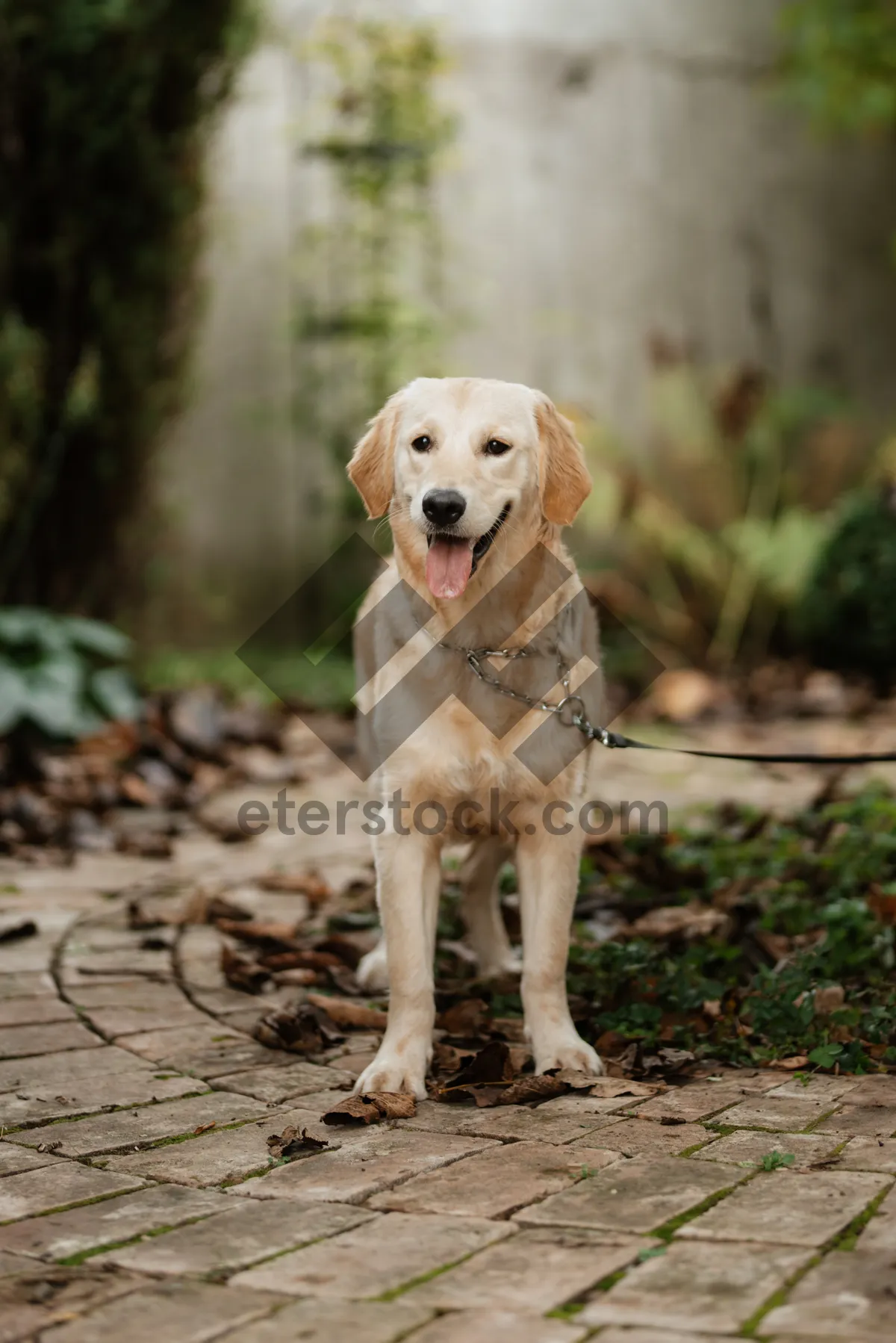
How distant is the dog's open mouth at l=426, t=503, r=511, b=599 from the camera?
2.92m

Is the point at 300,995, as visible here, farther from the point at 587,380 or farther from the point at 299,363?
the point at 587,380

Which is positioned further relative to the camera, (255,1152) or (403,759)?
(403,759)

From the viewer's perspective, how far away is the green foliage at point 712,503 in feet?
31.6

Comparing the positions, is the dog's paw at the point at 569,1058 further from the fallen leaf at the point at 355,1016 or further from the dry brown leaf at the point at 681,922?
the dry brown leaf at the point at 681,922

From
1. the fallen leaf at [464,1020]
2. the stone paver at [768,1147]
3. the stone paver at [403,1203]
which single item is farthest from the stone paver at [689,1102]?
the fallen leaf at [464,1020]

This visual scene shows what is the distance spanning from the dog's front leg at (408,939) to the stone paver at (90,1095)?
0.38m

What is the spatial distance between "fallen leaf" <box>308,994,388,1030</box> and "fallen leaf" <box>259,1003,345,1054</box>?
9 centimetres

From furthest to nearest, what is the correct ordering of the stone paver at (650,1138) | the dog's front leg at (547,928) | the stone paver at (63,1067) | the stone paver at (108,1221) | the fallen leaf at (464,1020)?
the fallen leaf at (464,1020) < the dog's front leg at (547,928) < the stone paver at (63,1067) < the stone paver at (650,1138) < the stone paver at (108,1221)

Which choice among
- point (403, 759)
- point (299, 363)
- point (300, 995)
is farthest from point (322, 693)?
point (403, 759)

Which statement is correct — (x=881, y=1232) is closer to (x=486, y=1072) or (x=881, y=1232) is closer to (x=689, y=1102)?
(x=689, y=1102)

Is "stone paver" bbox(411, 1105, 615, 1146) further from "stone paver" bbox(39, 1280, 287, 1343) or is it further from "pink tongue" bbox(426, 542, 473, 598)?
"pink tongue" bbox(426, 542, 473, 598)

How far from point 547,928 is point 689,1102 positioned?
483 millimetres

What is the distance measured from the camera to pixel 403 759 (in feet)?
9.71

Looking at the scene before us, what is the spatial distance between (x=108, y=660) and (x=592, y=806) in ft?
10.8
